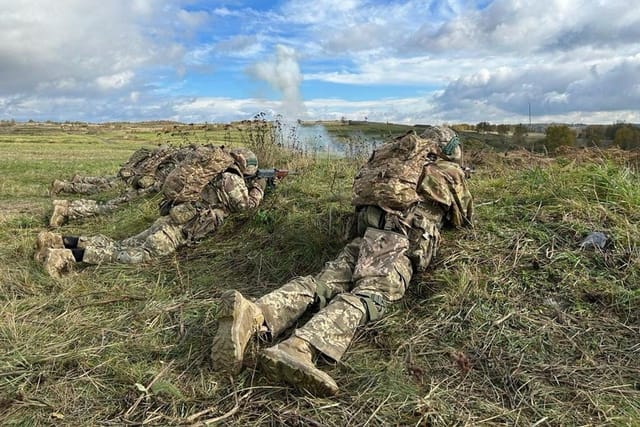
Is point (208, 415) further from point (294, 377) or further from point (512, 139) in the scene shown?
point (512, 139)

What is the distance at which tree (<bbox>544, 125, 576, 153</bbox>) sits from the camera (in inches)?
289

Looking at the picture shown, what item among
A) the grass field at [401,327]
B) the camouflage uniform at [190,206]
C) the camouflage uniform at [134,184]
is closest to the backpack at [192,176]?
the camouflage uniform at [190,206]

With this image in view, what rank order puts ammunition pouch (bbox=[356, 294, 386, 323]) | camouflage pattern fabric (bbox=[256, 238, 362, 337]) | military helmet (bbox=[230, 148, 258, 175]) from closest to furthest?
camouflage pattern fabric (bbox=[256, 238, 362, 337]), ammunition pouch (bbox=[356, 294, 386, 323]), military helmet (bbox=[230, 148, 258, 175])

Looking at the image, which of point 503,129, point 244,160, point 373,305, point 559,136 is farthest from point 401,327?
point 503,129

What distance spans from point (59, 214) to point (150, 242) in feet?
9.01

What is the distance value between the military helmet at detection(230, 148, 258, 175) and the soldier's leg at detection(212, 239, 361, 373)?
2494mm

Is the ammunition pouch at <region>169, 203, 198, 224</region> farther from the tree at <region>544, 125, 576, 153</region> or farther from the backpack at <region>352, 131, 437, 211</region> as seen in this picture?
the tree at <region>544, 125, 576, 153</region>

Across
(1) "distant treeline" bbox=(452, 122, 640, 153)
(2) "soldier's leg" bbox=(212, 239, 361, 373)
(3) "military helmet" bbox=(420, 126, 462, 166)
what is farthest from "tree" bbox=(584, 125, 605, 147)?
(2) "soldier's leg" bbox=(212, 239, 361, 373)

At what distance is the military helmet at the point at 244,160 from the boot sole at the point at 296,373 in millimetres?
3698

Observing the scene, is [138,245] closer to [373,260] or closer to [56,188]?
[373,260]

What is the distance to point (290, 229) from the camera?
5340 mm

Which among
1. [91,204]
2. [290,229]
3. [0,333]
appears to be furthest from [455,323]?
[91,204]

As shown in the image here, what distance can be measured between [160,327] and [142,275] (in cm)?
129

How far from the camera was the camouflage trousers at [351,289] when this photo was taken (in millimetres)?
3055
